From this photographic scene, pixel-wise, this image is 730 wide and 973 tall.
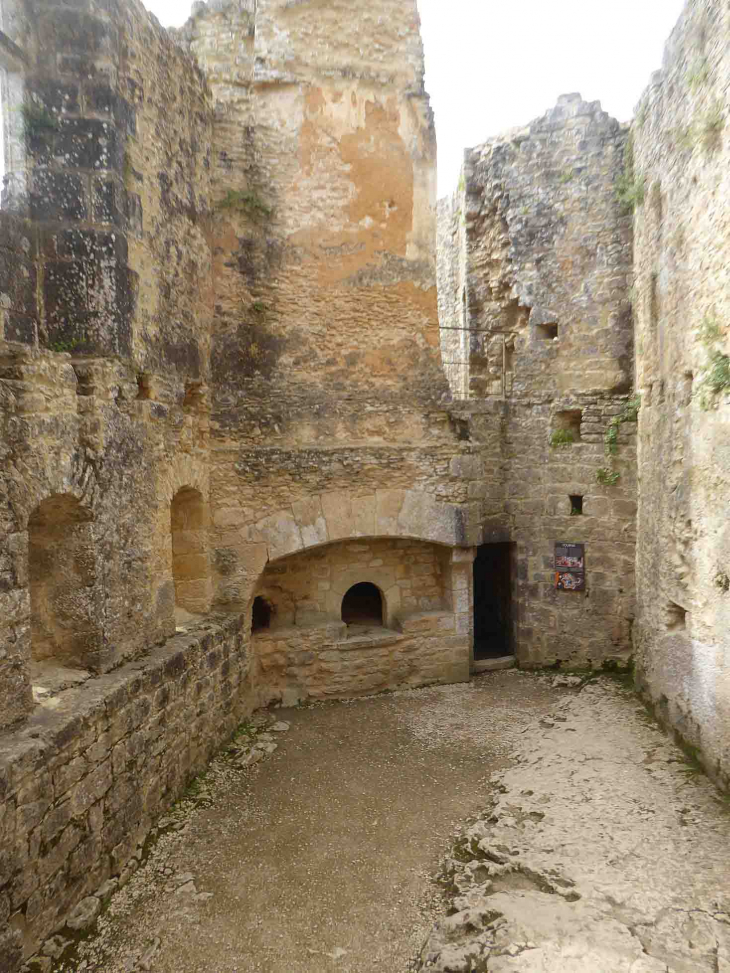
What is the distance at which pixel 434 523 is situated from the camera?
7.22 metres

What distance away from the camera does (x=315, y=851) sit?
462 cm

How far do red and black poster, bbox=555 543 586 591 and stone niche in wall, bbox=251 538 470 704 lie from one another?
145cm

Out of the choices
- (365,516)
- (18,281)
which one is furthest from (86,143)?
(365,516)

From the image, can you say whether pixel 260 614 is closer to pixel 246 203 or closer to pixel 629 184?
pixel 246 203

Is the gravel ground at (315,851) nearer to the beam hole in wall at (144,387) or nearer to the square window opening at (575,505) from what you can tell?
the square window opening at (575,505)

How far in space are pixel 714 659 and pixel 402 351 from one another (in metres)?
4.16

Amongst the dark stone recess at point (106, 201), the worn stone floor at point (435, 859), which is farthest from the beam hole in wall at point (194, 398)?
the worn stone floor at point (435, 859)

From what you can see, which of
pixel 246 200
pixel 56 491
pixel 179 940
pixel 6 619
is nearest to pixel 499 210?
pixel 246 200

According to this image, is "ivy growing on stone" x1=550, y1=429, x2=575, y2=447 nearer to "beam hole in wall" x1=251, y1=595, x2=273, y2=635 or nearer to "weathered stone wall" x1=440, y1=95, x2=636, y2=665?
"weathered stone wall" x1=440, y1=95, x2=636, y2=665

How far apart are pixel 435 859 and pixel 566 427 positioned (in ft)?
17.0

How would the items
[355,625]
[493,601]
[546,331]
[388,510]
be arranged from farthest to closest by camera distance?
[493,601] → [546,331] → [355,625] → [388,510]

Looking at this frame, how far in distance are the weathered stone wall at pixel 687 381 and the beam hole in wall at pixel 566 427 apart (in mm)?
901

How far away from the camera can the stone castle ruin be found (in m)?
4.54

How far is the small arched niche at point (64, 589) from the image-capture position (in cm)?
458
